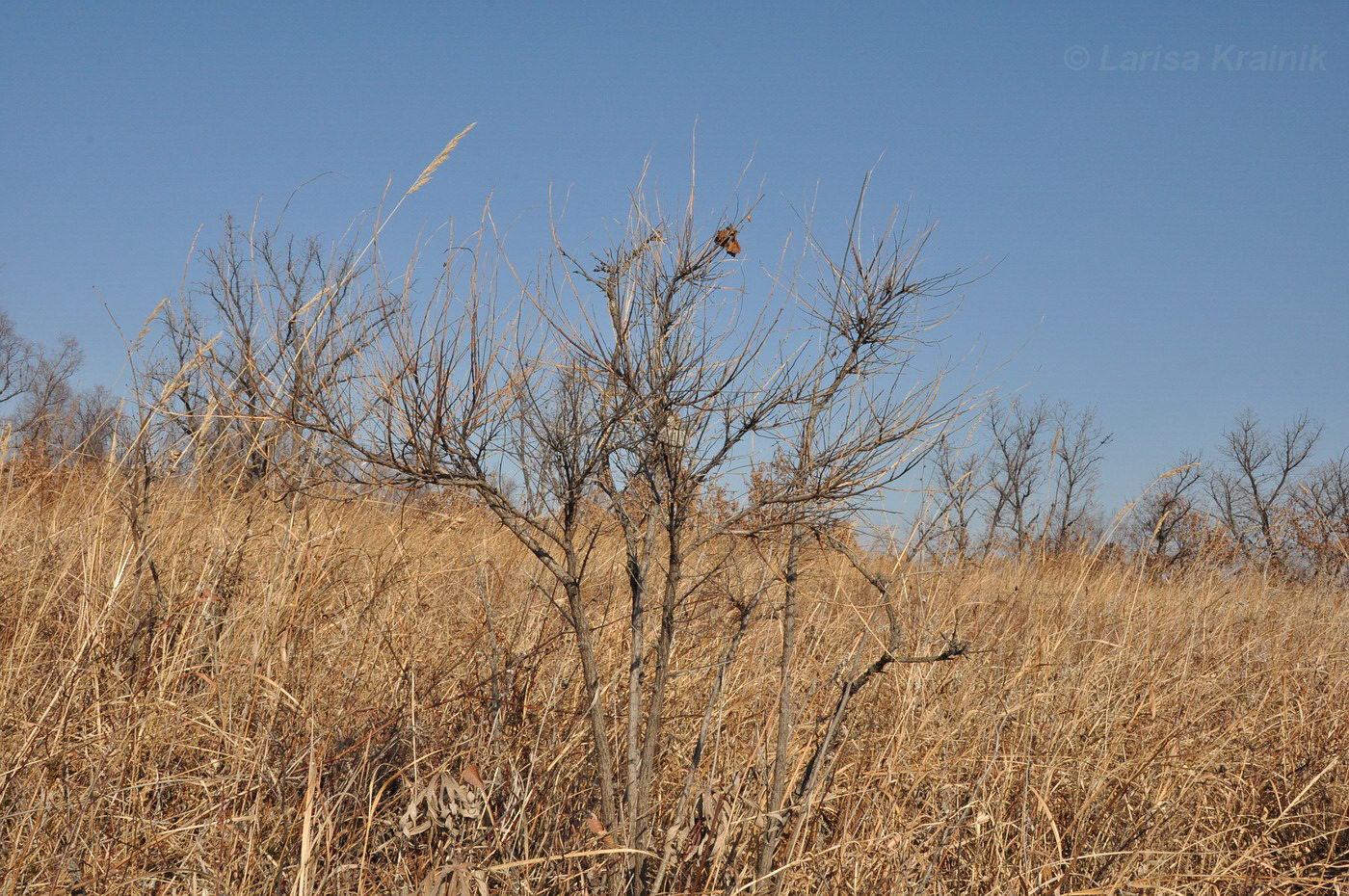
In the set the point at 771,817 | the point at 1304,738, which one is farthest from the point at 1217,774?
the point at 771,817

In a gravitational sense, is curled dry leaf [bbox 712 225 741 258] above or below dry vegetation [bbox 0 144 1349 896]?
above

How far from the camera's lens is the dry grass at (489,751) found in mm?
2104

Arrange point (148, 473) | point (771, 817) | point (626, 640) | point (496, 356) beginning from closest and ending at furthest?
point (496, 356)
point (771, 817)
point (148, 473)
point (626, 640)

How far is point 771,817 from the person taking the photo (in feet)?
6.90

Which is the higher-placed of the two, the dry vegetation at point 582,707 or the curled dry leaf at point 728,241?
the curled dry leaf at point 728,241

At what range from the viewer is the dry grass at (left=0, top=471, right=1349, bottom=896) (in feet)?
6.90

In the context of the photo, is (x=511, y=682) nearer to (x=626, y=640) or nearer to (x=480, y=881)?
(x=626, y=640)

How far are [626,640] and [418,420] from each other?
178 centimetres

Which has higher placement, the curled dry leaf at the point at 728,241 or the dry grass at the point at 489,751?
the curled dry leaf at the point at 728,241

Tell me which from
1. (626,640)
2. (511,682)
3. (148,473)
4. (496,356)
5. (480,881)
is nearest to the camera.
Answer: (480,881)

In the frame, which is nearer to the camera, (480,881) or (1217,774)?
(480,881)

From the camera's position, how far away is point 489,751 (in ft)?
8.34

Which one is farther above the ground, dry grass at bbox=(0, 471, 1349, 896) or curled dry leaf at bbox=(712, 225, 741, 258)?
curled dry leaf at bbox=(712, 225, 741, 258)

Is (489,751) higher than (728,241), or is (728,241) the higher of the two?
(728,241)
